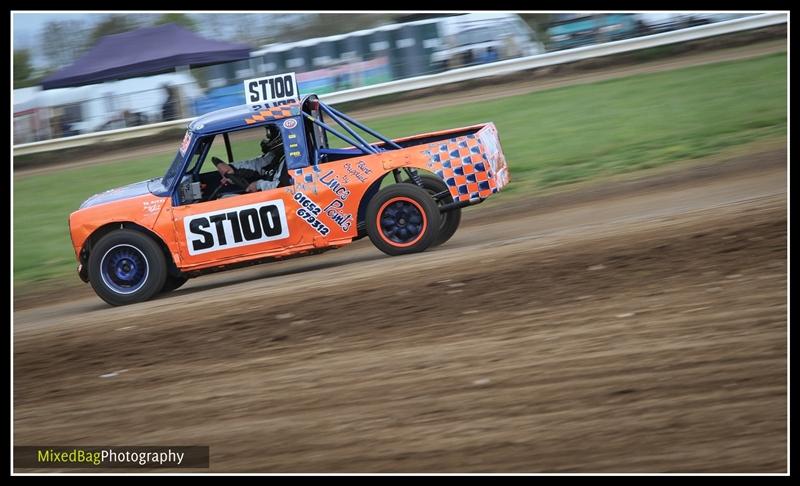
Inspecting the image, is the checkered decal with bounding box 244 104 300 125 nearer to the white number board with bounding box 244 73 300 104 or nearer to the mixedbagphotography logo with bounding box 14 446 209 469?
the white number board with bounding box 244 73 300 104

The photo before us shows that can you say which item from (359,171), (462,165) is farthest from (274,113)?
(462,165)

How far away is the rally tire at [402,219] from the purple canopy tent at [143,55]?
680 centimetres

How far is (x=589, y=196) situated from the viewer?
11.1m

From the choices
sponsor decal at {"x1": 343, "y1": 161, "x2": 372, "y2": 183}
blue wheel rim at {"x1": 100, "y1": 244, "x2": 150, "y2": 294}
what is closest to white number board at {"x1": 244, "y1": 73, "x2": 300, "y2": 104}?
sponsor decal at {"x1": 343, "y1": 161, "x2": 372, "y2": 183}

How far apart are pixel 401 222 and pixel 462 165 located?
81 cm

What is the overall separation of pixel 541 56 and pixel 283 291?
381 inches

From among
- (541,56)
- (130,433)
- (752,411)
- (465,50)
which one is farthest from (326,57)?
(752,411)

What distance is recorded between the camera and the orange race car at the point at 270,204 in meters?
8.42

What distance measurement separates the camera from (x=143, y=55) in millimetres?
14680

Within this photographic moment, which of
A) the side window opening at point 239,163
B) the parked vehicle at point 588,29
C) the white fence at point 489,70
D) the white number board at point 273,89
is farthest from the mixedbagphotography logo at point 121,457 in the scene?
the parked vehicle at point 588,29

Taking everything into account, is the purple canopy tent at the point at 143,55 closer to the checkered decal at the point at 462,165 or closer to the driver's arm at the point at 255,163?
the driver's arm at the point at 255,163

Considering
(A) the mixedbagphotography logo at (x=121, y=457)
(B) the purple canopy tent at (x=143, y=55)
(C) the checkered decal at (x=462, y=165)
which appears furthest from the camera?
(B) the purple canopy tent at (x=143, y=55)

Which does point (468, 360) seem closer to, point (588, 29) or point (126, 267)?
point (126, 267)

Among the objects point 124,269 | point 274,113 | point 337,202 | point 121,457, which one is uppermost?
point 274,113
